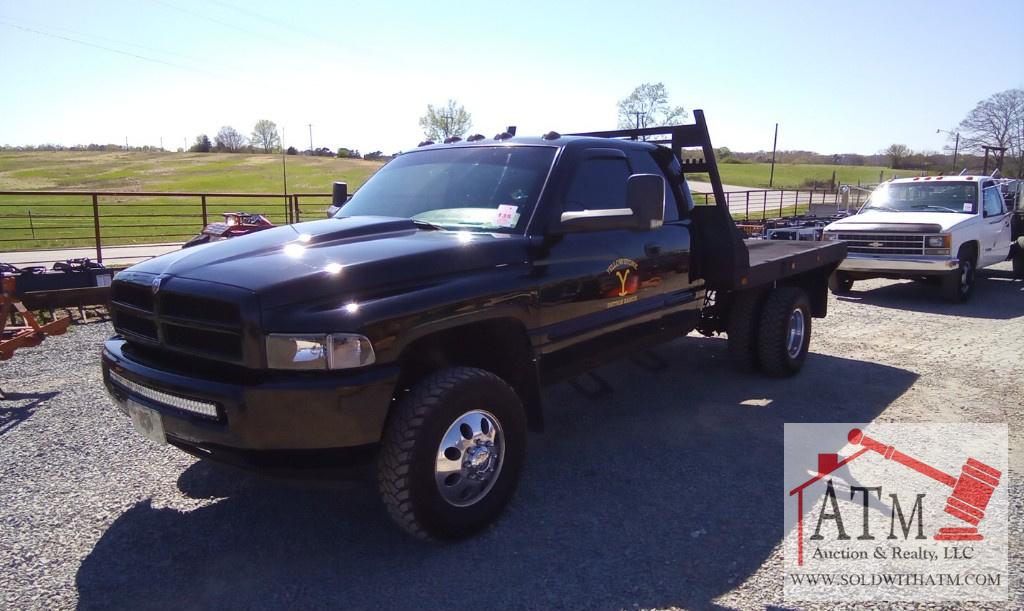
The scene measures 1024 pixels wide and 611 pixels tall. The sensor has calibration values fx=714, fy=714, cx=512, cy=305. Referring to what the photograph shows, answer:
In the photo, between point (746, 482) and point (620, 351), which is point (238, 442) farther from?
Answer: point (746, 482)

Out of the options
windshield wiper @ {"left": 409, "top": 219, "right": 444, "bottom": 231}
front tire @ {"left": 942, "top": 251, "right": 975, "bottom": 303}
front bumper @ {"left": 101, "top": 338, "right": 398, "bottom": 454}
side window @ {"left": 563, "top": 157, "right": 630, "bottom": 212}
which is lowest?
front tire @ {"left": 942, "top": 251, "right": 975, "bottom": 303}

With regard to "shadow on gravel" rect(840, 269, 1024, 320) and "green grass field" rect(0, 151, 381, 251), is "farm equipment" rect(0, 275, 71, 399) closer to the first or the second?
"shadow on gravel" rect(840, 269, 1024, 320)

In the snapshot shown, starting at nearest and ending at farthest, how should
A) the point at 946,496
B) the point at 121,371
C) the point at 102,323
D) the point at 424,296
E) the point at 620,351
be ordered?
the point at 424,296 → the point at 121,371 → the point at 946,496 → the point at 620,351 → the point at 102,323

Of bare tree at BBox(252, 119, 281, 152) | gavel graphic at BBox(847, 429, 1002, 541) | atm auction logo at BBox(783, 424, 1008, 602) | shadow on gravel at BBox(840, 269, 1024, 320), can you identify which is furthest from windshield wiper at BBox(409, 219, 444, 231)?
bare tree at BBox(252, 119, 281, 152)

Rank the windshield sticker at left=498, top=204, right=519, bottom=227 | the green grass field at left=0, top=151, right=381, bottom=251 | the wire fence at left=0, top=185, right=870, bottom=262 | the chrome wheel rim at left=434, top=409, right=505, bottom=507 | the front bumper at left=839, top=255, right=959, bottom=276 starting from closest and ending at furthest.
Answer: the chrome wheel rim at left=434, top=409, right=505, bottom=507 < the windshield sticker at left=498, top=204, right=519, bottom=227 < the front bumper at left=839, top=255, right=959, bottom=276 < the wire fence at left=0, top=185, right=870, bottom=262 < the green grass field at left=0, top=151, right=381, bottom=251

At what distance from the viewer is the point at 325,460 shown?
2.97m

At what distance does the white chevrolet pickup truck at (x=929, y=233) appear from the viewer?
33.4 feet

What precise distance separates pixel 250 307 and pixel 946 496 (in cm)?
370

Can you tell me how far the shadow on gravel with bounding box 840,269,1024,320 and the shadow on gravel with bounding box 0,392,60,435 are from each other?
399 inches

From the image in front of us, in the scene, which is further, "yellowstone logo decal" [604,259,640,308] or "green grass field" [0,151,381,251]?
"green grass field" [0,151,381,251]

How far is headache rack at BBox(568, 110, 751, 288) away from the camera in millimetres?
5203

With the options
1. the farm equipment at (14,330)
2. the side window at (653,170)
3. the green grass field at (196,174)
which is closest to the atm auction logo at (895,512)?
the side window at (653,170)

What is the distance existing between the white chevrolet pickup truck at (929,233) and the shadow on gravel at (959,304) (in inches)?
10.5

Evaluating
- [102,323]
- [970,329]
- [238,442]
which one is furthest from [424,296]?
[970,329]
